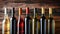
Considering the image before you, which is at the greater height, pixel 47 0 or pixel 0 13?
pixel 47 0

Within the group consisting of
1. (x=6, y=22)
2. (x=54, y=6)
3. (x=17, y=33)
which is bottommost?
(x=17, y=33)

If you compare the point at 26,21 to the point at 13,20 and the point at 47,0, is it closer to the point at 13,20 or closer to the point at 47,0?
the point at 13,20

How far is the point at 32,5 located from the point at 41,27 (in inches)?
13.4

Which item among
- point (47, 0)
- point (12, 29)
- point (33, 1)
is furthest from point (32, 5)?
point (12, 29)

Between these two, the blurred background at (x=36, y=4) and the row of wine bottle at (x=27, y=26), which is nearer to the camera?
the row of wine bottle at (x=27, y=26)

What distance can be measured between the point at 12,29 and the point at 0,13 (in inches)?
13.5

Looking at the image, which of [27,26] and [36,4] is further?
[36,4]

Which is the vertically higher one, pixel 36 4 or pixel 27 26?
pixel 36 4

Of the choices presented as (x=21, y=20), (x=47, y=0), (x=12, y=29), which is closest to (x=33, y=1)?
(x=47, y=0)

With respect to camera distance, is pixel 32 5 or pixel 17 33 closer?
pixel 17 33

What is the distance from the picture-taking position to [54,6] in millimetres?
1421

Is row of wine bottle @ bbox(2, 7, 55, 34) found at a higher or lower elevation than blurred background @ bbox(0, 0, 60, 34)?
lower

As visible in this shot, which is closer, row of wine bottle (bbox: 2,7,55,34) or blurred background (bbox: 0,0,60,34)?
row of wine bottle (bbox: 2,7,55,34)

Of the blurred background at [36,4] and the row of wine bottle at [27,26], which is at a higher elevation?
the blurred background at [36,4]
